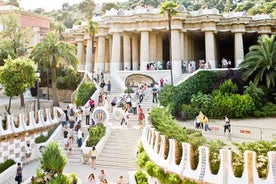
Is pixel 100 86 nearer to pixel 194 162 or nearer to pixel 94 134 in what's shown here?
pixel 94 134

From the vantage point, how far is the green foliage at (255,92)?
31422 millimetres

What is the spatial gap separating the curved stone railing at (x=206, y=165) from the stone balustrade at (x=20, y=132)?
10.2 meters

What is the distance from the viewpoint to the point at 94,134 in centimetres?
2445

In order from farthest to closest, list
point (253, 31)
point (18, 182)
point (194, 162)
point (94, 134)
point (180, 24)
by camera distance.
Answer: point (253, 31) < point (180, 24) < point (94, 134) < point (18, 182) < point (194, 162)

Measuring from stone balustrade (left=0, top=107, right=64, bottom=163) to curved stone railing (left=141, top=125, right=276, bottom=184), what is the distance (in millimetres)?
10199

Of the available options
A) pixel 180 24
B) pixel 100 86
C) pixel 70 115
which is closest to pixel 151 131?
pixel 70 115

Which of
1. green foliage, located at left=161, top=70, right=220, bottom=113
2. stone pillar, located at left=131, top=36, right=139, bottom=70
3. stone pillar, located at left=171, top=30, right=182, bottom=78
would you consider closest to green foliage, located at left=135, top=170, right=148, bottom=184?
green foliage, located at left=161, top=70, right=220, bottom=113

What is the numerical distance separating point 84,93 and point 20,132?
10.8 metres

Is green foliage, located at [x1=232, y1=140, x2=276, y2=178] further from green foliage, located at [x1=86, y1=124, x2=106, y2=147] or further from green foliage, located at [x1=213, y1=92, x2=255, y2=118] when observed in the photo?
green foliage, located at [x1=213, y1=92, x2=255, y2=118]

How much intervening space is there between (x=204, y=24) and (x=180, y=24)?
9.57ft

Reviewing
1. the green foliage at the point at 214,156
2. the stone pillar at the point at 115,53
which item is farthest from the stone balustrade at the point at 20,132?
the stone pillar at the point at 115,53

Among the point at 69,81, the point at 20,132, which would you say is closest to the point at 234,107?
the point at 20,132

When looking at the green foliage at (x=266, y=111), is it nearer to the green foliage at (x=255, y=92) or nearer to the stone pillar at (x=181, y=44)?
the green foliage at (x=255, y=92)

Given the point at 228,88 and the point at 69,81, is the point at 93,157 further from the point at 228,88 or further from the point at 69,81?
the point at 69,81
